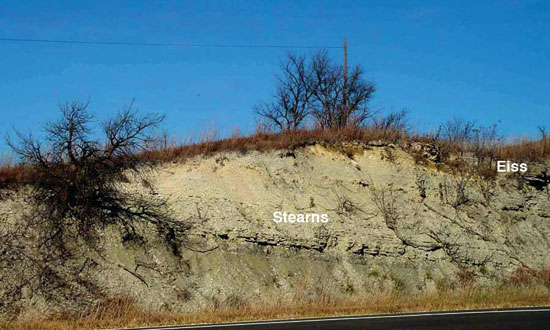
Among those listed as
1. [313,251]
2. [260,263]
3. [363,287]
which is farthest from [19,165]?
[363,287]

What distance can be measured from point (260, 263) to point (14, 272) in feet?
24.1

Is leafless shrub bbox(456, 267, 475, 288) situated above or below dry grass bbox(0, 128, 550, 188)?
below

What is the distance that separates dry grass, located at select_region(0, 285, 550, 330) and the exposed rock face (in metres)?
0.81

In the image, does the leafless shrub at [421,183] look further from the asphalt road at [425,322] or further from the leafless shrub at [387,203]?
the asphalt road at [425,322]

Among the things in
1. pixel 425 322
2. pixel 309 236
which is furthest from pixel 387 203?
pixel 425 322

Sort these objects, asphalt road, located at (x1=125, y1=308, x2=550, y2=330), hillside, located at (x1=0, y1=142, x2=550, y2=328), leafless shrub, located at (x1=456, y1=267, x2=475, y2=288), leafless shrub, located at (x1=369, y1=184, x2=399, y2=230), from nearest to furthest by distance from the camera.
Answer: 1. asphalt road, located at (x1=125, y1=308, x2=550, y2=330)
2. hillside, located at (x1=0, y1=142, x2=550, y2=328)
3. leafless shrub, located at (x1=456, y1=267, x2=475, y2=288)
4. leafless shrub, located at (x1=369, y1=184, x2=399, y2=230)

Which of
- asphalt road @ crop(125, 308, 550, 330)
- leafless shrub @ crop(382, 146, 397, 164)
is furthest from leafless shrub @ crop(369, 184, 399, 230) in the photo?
asphalt road @ crop(125, 308, 550, 330)

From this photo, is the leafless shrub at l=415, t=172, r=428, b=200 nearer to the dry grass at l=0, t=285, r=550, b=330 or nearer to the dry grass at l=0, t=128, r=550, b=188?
the dry grass at l=0, t=128, r=550, b=188

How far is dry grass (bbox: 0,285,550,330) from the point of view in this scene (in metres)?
15.7

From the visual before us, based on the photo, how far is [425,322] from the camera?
14102 mm

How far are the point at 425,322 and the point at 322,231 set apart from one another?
8.92m

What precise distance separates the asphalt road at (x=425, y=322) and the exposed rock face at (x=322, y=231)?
16.2ft

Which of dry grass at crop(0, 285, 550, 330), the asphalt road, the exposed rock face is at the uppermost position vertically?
the exposed rock face

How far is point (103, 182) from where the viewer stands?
71.2 feet
